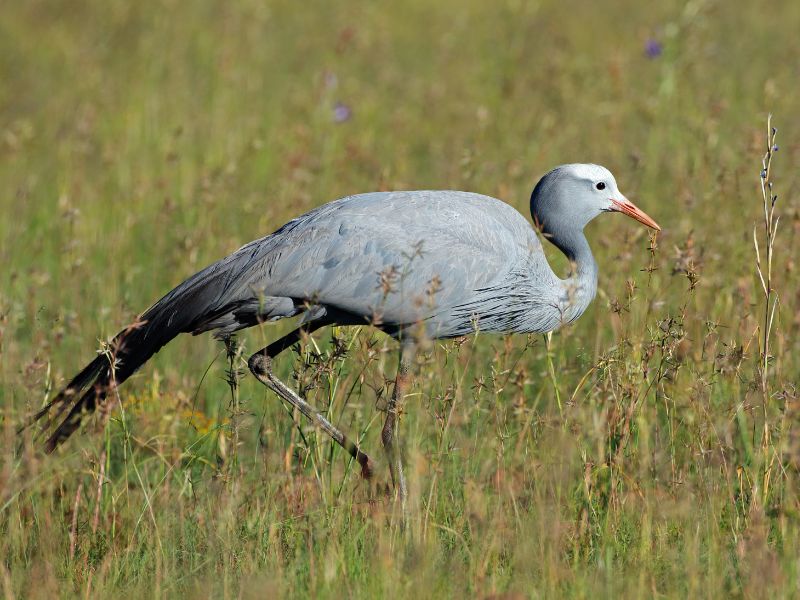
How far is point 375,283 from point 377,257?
0.10 metres

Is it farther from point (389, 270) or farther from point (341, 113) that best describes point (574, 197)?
point (341, 113)

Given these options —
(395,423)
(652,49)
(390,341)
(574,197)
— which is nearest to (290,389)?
(395,423)

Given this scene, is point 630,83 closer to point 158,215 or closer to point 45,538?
point 158,215

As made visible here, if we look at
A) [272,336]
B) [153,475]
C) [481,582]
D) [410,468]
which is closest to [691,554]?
[481,582]

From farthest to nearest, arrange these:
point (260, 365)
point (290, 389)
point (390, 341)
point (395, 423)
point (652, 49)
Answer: point (652, 49)
point (260, 365)
point (290, 389)
point (395, 423)
point (390, 341)

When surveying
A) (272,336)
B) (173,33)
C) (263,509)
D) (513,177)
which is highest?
(173,33)

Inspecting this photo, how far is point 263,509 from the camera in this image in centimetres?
392

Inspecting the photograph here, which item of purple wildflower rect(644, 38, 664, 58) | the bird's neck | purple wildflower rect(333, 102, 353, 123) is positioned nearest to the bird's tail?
the bird's neck

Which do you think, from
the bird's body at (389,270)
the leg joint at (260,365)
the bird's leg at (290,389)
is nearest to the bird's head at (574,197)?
the bird's body at (389,270)

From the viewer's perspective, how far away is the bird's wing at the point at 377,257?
4.36 meters

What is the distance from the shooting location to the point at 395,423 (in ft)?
14.2

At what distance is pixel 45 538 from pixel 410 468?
1194 mm

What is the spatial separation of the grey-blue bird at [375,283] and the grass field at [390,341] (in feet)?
0.54

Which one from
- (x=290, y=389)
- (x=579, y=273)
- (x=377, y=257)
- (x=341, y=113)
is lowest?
(x=290, y=389)
